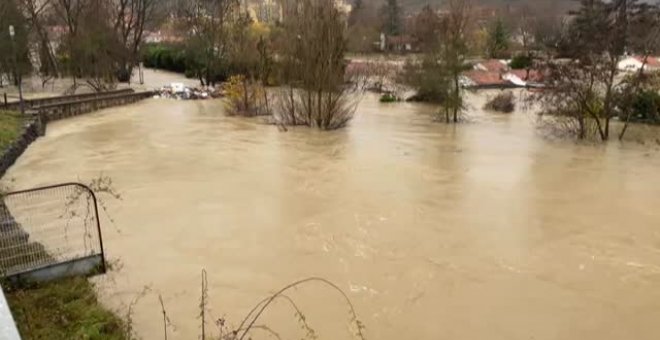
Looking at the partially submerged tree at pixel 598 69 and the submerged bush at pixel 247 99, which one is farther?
the submerged bush at pixel 247 99

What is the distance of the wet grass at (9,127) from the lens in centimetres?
1603

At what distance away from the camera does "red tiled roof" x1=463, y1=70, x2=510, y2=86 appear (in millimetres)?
39188

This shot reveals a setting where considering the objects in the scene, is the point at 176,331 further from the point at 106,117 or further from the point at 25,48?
Answer: the point at 25,48

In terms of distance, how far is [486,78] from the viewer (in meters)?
40.5

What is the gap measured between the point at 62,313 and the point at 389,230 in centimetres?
551

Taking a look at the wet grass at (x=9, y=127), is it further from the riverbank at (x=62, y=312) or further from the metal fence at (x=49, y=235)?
the riverbank at (x=62, y=312)

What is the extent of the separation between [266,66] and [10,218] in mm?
19987

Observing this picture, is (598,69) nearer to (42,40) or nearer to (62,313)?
(62,313)

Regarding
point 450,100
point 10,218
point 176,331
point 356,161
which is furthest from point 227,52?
point 176,331

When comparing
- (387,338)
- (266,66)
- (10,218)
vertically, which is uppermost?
(266,66)

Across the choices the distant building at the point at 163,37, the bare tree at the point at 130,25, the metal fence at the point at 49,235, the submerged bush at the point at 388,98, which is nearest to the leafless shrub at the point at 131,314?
the metal fence at the point at 49,235

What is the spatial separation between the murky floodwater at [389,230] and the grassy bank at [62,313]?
1.24ft

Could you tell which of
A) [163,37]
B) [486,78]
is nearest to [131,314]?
[486,78]

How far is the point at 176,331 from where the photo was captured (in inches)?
258
